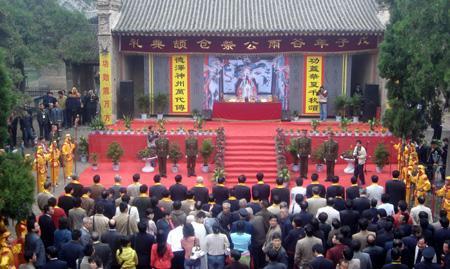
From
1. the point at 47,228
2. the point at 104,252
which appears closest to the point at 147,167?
the point at 47,228

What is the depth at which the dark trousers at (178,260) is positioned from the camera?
930 cm

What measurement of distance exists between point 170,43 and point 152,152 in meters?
6.40

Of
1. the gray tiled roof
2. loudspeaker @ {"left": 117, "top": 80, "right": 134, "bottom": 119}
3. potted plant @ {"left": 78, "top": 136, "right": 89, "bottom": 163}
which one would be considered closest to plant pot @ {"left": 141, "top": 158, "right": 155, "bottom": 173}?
potted plant @ {"left": 78, "top": 136, "right": 89, "bottom": 163}

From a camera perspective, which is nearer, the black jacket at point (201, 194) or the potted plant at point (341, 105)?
the black jacket at point (201, 194)

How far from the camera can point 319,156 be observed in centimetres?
1822

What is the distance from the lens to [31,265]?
822 centimetres

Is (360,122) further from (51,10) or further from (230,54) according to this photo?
(51,10)

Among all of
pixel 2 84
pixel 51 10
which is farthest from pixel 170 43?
pixel 2 84

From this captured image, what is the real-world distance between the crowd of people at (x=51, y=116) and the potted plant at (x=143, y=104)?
1808mm

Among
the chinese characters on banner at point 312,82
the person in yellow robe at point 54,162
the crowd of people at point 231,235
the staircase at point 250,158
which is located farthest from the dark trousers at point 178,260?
the chinese characters on banner at point 312,82

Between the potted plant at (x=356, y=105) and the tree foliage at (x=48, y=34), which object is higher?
the tree foliage at (x=48, y=34)

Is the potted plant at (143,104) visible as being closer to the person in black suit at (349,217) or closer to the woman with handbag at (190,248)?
the person in black suit at (349,217)

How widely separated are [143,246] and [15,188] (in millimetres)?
2200

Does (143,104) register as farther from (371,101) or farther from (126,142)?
(371,101)
